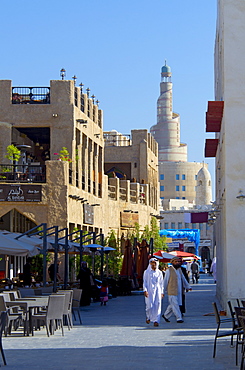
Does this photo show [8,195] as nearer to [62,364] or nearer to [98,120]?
[98,120]

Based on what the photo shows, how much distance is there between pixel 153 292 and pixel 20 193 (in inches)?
734

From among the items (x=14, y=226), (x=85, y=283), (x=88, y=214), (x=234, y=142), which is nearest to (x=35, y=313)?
(x=234, y=142)

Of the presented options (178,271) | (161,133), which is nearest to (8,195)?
(178,271)

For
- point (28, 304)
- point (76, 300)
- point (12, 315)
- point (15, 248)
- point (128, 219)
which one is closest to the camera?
point (12, 315)

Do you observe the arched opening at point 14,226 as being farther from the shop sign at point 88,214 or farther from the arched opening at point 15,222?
the shop sign at point 88,214

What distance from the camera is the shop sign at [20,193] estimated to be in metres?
35.6

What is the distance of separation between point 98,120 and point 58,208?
1251cm

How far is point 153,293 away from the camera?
18.2 m

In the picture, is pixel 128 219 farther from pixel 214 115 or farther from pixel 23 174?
pixel 214 115

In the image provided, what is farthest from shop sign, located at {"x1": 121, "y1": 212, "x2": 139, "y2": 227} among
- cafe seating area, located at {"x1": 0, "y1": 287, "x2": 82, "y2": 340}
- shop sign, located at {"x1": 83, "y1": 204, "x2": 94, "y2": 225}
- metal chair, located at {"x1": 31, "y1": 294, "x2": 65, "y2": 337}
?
metal chair, located at {"x1": 31, "y1": 294, "x2": 65, "y2": 337}

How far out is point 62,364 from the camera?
11.2 meters

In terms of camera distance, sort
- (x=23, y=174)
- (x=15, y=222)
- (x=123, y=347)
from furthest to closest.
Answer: (x=15, y=222), (x=23, y=174), (x=123, y=347)

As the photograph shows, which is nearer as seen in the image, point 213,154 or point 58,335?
point 58,335

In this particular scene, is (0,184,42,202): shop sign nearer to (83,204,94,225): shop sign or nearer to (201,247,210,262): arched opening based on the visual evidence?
(83,204,94,225): shop sign
